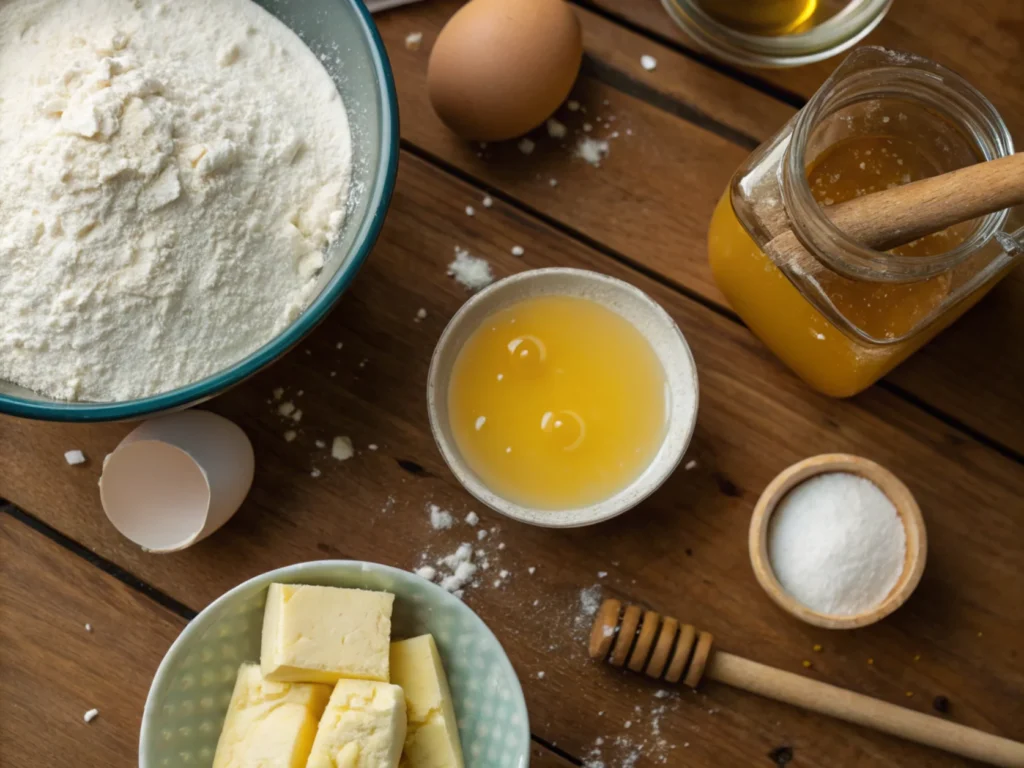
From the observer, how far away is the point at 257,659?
93cm

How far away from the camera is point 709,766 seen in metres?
0.98

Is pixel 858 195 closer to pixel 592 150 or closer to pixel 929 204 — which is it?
pixel 929 204

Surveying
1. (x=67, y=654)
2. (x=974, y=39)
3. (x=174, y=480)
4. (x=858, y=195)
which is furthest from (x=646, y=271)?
(x=67, y=654)

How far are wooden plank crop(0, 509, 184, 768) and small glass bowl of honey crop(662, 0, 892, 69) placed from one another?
3.00 feet

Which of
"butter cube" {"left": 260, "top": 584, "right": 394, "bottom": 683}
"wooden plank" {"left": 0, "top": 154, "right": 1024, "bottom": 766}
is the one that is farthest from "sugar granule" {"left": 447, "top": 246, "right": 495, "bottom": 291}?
"butter cube" {"left": 260, "top": 584, "right": 394, "bottom": 683}

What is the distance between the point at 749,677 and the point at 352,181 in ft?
2.22

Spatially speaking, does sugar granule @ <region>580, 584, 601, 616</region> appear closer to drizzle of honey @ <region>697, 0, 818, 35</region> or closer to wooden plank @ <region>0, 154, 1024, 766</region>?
wooden plank @ <region>0, 154, 1024, 766</region>

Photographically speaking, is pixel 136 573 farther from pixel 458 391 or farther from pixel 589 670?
pixel 589 670

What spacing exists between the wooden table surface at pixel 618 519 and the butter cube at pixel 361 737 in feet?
0.65

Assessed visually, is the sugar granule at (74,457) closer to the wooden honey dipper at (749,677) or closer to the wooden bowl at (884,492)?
the wooden honey dipper at (749,677)

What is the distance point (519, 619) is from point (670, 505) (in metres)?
0.22

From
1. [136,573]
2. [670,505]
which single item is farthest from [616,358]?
[136,573]

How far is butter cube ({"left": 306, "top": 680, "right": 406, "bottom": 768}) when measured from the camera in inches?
32.0

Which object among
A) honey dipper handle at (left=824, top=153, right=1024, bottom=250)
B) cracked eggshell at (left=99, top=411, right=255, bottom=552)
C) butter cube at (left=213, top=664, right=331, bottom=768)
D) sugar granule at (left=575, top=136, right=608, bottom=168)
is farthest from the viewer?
sugar granule at (left=575, top=136, right=608, bottom=168)
